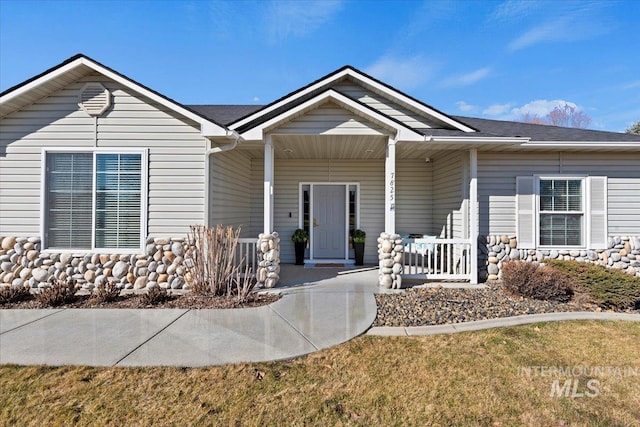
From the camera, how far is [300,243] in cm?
901

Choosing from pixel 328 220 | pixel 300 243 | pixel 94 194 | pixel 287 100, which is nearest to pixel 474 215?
pixel 328 220

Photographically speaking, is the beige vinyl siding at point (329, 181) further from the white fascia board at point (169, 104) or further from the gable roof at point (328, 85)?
the white fascia board at point (169, 104)

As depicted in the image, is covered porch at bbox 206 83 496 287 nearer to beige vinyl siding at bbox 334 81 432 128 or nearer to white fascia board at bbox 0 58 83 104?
beige vinyl siding at bbox 334 81 432 128

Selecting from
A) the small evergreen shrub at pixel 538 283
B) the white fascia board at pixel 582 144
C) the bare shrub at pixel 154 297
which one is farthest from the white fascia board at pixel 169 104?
the white fascia board at pixel 582 144

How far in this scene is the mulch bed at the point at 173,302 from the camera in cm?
522

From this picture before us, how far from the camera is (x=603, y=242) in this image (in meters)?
7.08

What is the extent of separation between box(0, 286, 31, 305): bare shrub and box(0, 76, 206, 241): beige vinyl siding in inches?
44.8

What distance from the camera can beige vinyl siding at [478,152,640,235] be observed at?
710 cm

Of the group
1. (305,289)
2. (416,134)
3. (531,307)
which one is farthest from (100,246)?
(531,307)

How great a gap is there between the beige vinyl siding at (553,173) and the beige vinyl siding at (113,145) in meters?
6.26

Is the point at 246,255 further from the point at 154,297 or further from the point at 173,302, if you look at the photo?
the point at 154,297

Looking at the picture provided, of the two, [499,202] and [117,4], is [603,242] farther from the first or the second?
Answer: [117,4]

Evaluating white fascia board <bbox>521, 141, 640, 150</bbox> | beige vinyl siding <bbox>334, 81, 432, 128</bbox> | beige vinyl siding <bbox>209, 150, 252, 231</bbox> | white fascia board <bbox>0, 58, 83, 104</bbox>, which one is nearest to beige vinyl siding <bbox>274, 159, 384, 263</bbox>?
beige vinyl siding <bbox>209, 150, 252, 231</bbox>

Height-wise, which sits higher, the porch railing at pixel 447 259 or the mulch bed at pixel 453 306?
the porch railing at pixel 447 259
